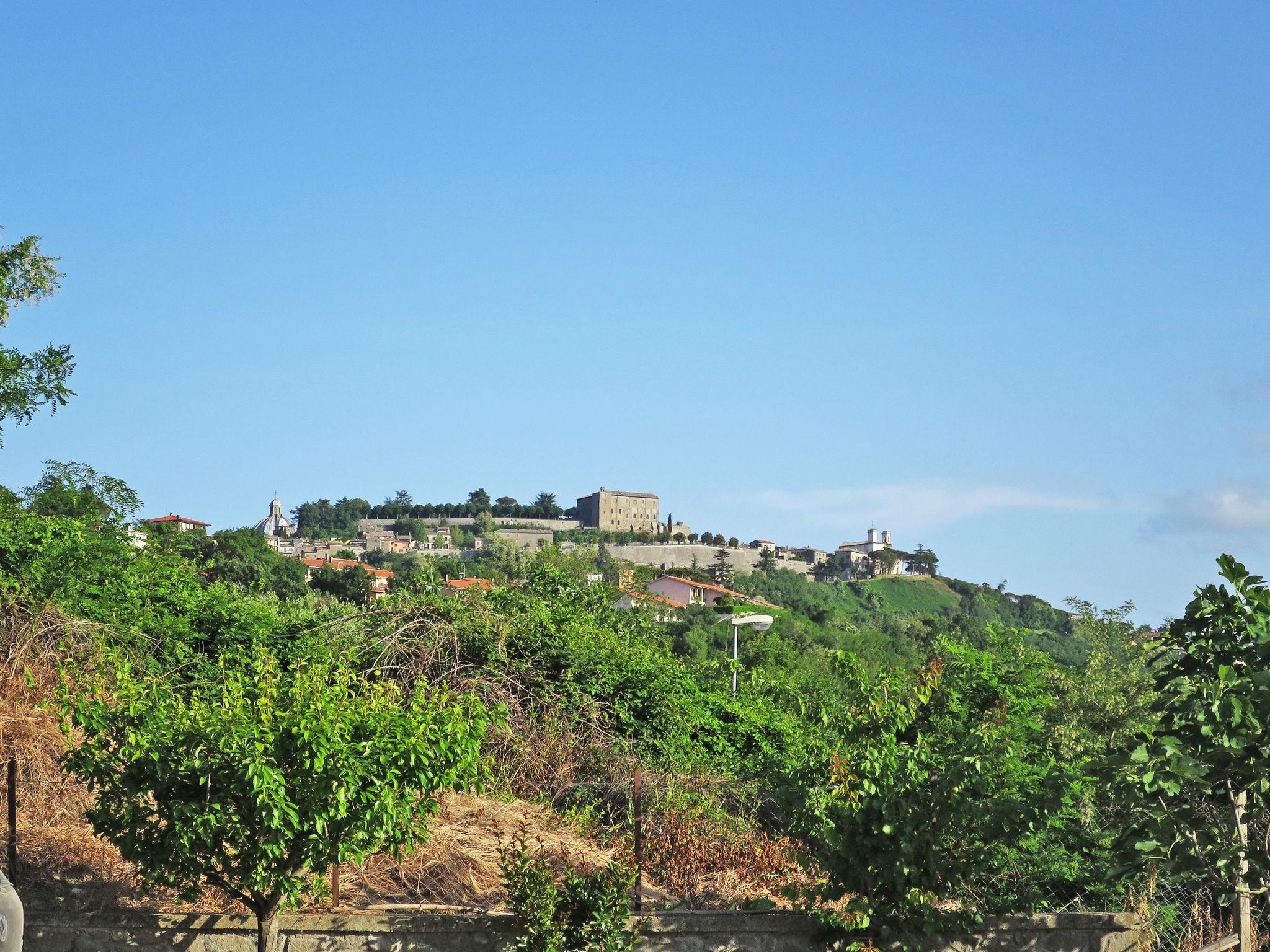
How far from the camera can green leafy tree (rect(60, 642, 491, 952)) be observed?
→ 6.38 m

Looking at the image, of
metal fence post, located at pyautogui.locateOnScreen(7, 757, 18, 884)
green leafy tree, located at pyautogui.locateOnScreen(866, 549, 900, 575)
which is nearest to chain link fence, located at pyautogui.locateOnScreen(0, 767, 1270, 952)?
metal fence post, located at pyautogui.locateOnScreen(7, 757, 18, 884)

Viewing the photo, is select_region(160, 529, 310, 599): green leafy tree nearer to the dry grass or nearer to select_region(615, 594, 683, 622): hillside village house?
select_region(615, 594, 683, 622): hillside village house

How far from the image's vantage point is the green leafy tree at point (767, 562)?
139m

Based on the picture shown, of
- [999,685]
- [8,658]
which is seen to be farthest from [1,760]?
[999,685]

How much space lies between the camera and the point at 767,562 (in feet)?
465

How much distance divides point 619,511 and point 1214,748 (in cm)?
18193

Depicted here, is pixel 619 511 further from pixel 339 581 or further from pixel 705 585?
pixel 339 581

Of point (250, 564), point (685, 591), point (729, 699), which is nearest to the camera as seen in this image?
point (729, 699)

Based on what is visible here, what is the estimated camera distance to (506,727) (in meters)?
7.88

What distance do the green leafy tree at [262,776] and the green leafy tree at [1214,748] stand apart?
12.5ft

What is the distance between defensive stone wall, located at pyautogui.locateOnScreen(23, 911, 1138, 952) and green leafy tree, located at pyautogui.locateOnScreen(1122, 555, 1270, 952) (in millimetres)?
1597

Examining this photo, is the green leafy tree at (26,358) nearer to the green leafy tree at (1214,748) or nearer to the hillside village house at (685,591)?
the green leafy tree at (1214,748)

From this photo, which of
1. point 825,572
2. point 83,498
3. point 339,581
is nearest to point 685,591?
point 339,581

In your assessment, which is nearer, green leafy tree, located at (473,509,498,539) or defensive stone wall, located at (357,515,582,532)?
green leafy tree, located at (473,509,498,539)
